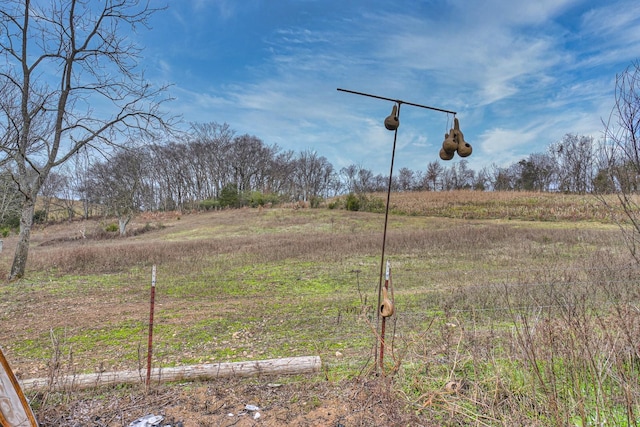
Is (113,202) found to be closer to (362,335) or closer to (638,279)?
(362,335)

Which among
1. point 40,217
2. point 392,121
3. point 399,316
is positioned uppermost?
point 392,121

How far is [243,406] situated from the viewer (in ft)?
8.91

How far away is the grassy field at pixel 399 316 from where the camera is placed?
244 centimetres

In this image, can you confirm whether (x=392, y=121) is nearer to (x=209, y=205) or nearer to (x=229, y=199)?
(x=229, y=199)

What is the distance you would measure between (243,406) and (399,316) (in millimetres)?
3242

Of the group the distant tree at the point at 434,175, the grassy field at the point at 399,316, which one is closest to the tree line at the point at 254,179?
the distant tree at the point at 434,175

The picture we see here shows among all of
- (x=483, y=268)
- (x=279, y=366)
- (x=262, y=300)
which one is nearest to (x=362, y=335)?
(x=279, y=366)

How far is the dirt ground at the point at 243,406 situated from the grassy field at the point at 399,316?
138 millimetres

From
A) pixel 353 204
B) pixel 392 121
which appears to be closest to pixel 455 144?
pixel 392 121

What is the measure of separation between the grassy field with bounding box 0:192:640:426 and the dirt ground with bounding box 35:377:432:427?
14 centimetres

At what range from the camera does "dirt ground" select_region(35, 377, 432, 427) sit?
2473mm

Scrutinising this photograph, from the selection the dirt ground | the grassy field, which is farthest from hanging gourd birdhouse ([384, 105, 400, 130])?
the dirt ground

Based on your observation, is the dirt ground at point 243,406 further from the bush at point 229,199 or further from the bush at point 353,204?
the bush at point 229,199

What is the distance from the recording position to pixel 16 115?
8.84m
